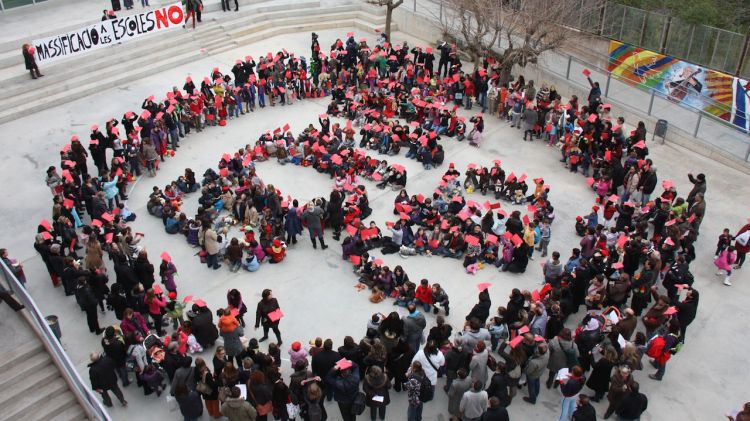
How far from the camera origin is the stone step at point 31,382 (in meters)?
11.1

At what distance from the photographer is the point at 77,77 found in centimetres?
2389

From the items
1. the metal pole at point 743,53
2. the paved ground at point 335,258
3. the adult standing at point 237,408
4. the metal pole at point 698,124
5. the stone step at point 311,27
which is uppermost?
the metal pole at point 743,53

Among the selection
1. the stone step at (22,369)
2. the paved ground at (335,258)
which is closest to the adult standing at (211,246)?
the paved ground at (335,258)

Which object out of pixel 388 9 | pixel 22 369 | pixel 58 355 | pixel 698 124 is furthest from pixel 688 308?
pixel 388 9

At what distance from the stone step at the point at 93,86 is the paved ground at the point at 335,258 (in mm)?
325

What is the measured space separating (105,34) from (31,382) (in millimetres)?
15997

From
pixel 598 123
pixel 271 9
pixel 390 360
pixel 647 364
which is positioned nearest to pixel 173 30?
pixel 271 9

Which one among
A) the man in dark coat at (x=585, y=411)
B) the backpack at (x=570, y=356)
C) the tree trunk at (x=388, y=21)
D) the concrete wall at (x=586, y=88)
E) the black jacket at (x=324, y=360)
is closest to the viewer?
the man in dark coat at (x=585, y=411)

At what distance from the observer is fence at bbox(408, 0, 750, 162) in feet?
63.7

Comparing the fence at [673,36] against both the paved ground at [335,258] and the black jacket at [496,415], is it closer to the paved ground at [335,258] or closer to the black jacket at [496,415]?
the paved ground at [335,258]

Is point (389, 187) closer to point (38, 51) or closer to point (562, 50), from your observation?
point (562, 50)

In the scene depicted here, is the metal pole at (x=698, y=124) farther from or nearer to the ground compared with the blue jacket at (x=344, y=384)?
farther from the ground

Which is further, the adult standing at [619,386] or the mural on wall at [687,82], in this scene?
the mural on wall at [687,82]

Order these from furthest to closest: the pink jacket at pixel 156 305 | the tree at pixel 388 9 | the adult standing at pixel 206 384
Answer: the tree at pixel 388 9
the pink jacket at pixel 156 305
the adult standing at pixel 206 384
